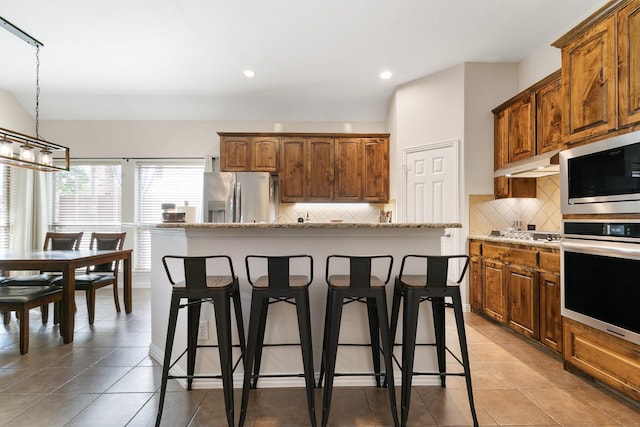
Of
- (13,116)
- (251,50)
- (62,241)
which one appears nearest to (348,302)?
(251,50)

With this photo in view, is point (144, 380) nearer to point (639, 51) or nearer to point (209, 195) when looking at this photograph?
point (209, 195)

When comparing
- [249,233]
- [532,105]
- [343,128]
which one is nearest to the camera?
[249,233]

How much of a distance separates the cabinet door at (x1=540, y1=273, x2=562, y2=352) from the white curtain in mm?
6703

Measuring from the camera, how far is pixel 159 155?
5.36 m

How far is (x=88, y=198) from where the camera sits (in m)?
5.44

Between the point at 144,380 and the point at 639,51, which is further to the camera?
the point at 144,380

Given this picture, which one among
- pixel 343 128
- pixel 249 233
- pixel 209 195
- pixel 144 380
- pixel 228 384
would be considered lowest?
pixel 144 380

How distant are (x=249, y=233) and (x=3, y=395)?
73.0 inches

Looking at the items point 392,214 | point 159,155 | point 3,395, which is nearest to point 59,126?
point 159,155

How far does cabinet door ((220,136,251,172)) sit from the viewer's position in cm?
502

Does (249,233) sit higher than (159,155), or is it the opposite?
(159,155)

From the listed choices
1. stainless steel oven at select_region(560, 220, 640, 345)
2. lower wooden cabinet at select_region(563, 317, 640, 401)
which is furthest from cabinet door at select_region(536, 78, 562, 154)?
lower wooden cabinet at select_region(563, 317, 640, 401)

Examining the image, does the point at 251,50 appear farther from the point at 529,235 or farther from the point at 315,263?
the point at 529,235

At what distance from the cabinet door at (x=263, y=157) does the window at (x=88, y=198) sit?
238cm
